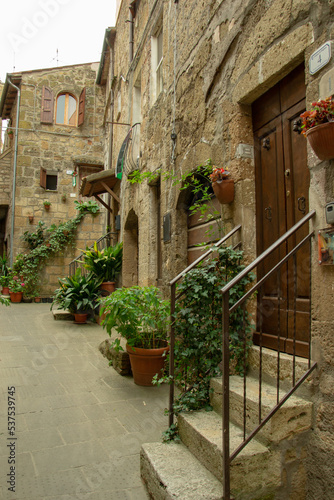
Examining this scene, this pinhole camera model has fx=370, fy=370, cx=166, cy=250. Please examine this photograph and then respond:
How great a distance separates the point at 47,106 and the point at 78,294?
8.83 m

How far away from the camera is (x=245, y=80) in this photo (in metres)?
2.92

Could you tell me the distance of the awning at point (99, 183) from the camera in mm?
8430

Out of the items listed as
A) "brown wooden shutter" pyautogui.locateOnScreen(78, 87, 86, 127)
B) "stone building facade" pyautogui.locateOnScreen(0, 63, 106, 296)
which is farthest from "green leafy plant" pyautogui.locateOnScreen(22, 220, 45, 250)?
"brown wooden shutter" pyautogui.locateOnScreen(78, 87, 86, 127)

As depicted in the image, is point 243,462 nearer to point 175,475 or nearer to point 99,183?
point 175,475

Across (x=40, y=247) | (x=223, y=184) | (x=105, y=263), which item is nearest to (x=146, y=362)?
(x=223, y=184)

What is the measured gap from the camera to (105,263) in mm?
7914

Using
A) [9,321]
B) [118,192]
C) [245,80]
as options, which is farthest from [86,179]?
[245,80]

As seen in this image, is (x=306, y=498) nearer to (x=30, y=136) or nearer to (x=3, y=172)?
(x=30, y=136)

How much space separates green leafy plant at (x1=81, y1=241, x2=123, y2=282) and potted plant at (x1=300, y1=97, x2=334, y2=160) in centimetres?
632

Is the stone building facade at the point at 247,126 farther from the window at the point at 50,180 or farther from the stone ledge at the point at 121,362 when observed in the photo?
the window at the point at 50,180

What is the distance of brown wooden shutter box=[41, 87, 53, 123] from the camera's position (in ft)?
43.4

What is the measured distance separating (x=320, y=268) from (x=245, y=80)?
5.52ft

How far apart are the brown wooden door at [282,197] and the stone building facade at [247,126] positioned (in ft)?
0.04

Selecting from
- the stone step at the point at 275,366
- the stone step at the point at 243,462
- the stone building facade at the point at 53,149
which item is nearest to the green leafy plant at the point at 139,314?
the stone step at the point at 275,366
